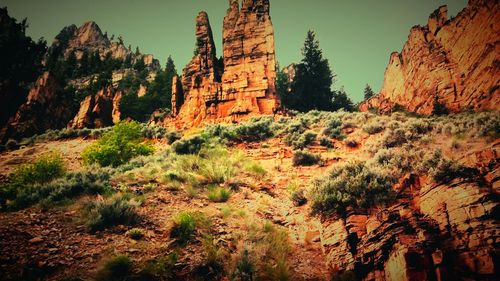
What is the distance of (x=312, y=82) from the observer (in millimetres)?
36312

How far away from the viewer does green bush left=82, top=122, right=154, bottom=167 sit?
17.0 metres

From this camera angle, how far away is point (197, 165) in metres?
13.5

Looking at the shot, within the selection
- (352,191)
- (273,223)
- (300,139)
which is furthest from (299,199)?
(300,139)

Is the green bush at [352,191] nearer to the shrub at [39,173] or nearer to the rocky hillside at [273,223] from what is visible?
the rocky hillside at [273,223]

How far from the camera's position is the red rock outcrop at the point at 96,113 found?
112ft

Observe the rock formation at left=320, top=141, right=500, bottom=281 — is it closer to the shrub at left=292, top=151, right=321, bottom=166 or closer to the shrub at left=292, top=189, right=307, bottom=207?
→ the shrub at left=292, top=189, right=307, bottom=207

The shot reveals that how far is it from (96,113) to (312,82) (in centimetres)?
2726

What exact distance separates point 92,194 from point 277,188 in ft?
22.2

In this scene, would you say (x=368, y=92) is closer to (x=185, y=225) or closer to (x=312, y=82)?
(x=312, y=82)

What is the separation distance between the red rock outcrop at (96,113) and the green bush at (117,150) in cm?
1546

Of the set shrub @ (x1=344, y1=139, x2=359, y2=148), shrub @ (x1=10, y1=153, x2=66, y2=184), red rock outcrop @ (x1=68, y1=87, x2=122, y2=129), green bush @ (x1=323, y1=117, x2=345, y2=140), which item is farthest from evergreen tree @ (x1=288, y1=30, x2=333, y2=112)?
shrub @ (x1=10, y1=153, x2=66, y2=184)

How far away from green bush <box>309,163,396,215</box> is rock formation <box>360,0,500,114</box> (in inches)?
516

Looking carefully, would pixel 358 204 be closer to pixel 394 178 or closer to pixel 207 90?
pixel 394 178

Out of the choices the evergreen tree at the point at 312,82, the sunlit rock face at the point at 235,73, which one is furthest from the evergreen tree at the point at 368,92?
the sunlit rock face at the point at 235,73
